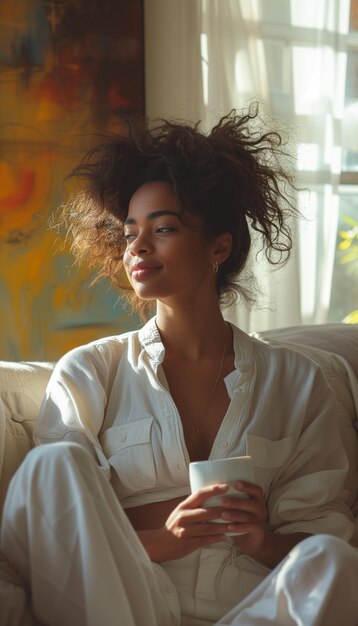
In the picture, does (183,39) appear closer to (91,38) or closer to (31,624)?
(91,38)

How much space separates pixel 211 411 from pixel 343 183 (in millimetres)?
2095

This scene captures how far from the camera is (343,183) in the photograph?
154 inches

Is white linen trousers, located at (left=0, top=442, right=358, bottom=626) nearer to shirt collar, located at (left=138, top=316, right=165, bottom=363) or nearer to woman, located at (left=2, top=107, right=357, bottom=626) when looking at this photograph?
woman, located at (left=2, top=107, right=357, bottom=626)

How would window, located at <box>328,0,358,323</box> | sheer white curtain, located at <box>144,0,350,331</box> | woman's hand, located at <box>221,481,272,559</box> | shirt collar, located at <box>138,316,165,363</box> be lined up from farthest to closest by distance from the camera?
window, located at <box>328,0,358,323</box> → sheer white curtain, located at <box>144,0,350,331</box> → shirt collar, located at <box>138,316,165,363</box> → woman's hand, located at <box>221,481,272,559</box>

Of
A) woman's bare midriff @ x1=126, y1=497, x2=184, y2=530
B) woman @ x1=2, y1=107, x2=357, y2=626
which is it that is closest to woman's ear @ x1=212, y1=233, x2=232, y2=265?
woman @ x1=2, y1=107, x2=357, y2=626

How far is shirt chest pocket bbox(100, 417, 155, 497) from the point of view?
6.28 feet

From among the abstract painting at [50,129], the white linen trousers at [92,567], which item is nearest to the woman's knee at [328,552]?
the white linen trousers at [92,567]

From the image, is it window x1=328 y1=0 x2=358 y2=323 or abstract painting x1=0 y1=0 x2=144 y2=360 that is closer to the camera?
abstract painting x1=0 y1=0 x2=144 y2=360

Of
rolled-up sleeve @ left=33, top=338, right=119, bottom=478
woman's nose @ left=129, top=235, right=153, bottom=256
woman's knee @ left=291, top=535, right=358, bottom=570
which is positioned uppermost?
woman's nose @ left=129, top=235, right=153, bottom=256

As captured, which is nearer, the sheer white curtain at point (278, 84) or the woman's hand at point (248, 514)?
the woman's hand at point (248, 514)

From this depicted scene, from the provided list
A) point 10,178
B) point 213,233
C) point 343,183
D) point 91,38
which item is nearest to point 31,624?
point 213,233

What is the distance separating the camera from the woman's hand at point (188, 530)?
5.13ft

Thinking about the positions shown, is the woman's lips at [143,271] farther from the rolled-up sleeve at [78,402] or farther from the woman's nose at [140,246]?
the rolled-up sleeve at [78,402]

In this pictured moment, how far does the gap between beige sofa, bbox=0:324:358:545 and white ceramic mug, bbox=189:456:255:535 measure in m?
0.49
